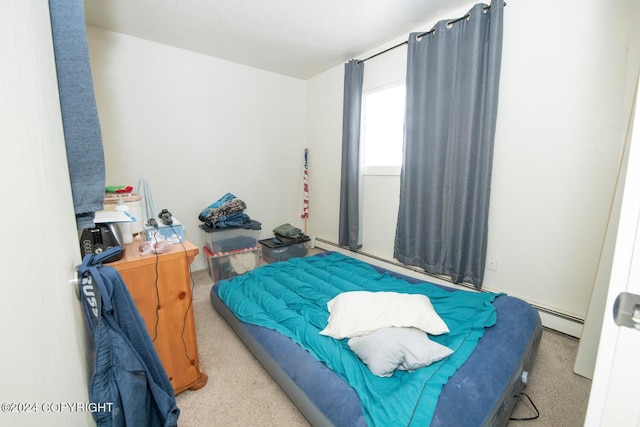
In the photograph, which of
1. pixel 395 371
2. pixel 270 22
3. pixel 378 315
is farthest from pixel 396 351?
pixel 270 22

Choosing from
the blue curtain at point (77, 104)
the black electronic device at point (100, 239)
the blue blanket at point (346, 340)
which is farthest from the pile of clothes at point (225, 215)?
the blue curtain at point (77, 104)

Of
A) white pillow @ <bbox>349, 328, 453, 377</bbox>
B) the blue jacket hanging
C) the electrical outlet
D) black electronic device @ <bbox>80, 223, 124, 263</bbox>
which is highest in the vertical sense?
black electronic device @ <bbox>80, 223, 124, 263</bbox>

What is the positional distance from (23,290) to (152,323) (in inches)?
40.3

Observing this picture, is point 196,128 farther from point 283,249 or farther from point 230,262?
point 283,249

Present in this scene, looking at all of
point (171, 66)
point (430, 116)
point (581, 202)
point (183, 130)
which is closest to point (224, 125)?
point (183, 130)

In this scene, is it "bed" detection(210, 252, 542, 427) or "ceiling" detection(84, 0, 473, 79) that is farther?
"ceiling" detection(84, 0, 473, 79)

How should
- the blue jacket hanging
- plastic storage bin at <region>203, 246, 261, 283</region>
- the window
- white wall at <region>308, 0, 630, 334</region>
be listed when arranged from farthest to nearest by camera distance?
plastic storage bin at <region>203, 246, 261, 283</region>, the window, white wall at <region>308, 0, 630, 334</region>, the blue jacket hanging

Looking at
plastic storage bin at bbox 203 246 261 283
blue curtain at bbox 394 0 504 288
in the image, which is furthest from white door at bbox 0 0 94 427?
blue curtain at bbox 394 0 504 288

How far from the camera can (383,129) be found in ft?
9.20

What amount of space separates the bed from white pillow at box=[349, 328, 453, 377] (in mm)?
28

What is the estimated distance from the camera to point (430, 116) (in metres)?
2.27

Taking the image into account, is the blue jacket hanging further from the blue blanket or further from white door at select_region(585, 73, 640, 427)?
white door at select_region(585, 73, 640, 427)

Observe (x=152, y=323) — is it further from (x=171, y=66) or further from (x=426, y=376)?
(x=171, y=66)

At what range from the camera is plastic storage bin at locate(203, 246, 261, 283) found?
9.12ft
